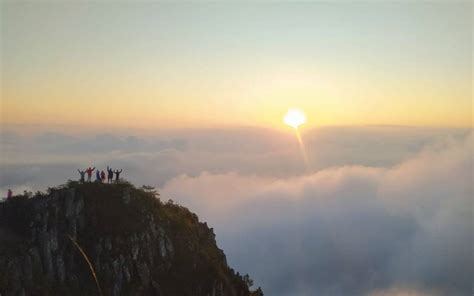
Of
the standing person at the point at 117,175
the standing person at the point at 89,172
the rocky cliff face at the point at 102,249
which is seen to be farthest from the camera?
the standing person at the point at 117,175

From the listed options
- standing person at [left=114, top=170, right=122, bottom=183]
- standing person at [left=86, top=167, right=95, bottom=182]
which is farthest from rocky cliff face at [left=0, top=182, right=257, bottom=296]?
standing person at [left=86, top=167, right=95, bottom=182]

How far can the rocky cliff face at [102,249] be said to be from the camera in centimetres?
5144

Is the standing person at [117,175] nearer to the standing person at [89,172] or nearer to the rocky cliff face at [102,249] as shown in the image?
the rocky cliff face at [102,249]

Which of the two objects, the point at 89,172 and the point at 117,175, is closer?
the point at 89,172

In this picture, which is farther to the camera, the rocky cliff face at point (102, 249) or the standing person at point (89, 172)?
the standing person at point (89, 172)

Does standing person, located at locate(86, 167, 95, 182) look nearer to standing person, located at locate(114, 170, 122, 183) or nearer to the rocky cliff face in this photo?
the rocky cliff face

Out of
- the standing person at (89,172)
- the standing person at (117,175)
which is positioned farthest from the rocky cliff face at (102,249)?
the standing person at (89,172)

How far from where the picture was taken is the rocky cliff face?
169 ft

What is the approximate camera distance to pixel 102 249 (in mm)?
54250

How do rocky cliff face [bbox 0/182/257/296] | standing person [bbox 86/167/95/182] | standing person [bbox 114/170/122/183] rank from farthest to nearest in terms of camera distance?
standing person [bbox 114/170/122/183], standing person [bbox 86/167/95/182], rocky cliff face [bbox 0/182/257/296]

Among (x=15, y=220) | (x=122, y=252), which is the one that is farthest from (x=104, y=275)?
(x=15, y=220)

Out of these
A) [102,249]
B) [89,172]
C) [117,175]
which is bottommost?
[102,249]

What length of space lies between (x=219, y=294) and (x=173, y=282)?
633cm

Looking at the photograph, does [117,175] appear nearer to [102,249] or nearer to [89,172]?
[89,172]
